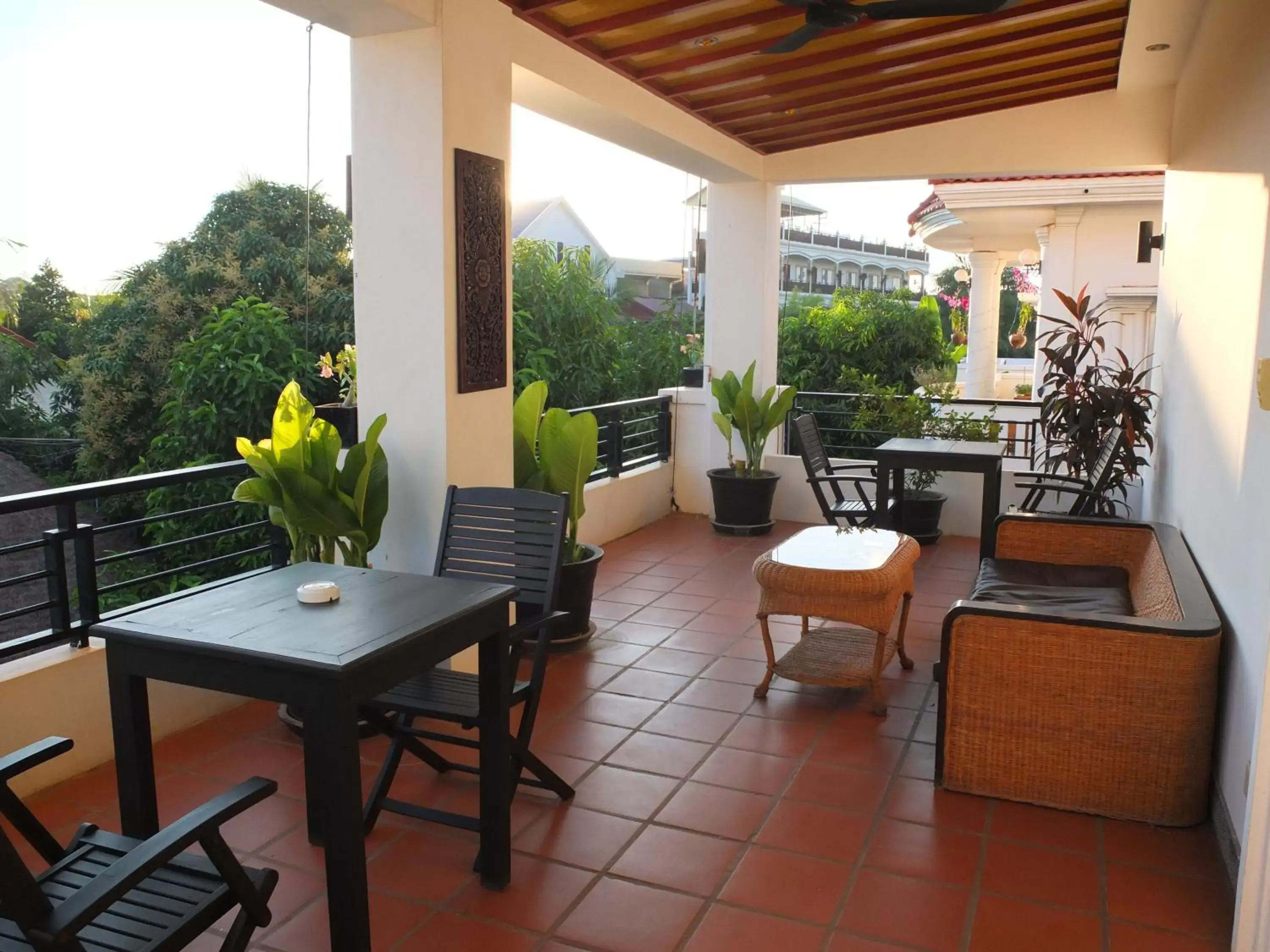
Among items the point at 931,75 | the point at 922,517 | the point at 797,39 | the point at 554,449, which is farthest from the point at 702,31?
the point at 922,517

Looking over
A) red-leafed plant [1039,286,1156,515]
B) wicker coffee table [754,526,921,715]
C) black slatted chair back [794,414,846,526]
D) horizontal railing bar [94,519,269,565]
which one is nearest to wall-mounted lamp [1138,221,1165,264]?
red-leafed plant [1039,286,1156,515]

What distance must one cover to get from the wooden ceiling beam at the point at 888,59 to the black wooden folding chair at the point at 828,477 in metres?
2.04

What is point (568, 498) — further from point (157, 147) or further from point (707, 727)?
point (157, 147)

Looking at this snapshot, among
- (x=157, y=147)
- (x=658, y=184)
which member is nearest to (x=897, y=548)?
(x=157, y=147)

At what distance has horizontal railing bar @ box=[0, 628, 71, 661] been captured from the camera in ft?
10.8

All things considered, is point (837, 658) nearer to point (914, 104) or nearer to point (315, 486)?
point (315, 486)

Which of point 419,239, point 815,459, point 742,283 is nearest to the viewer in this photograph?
point 419,239

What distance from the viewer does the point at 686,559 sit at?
667 cm

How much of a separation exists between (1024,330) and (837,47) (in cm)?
980

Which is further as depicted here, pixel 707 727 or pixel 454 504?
pixel 707 727

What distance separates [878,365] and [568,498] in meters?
8.91

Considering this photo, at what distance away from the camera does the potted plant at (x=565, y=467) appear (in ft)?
15.1

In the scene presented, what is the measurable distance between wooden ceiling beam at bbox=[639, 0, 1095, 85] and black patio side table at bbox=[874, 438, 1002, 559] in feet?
7.45

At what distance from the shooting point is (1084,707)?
3.18 metres
